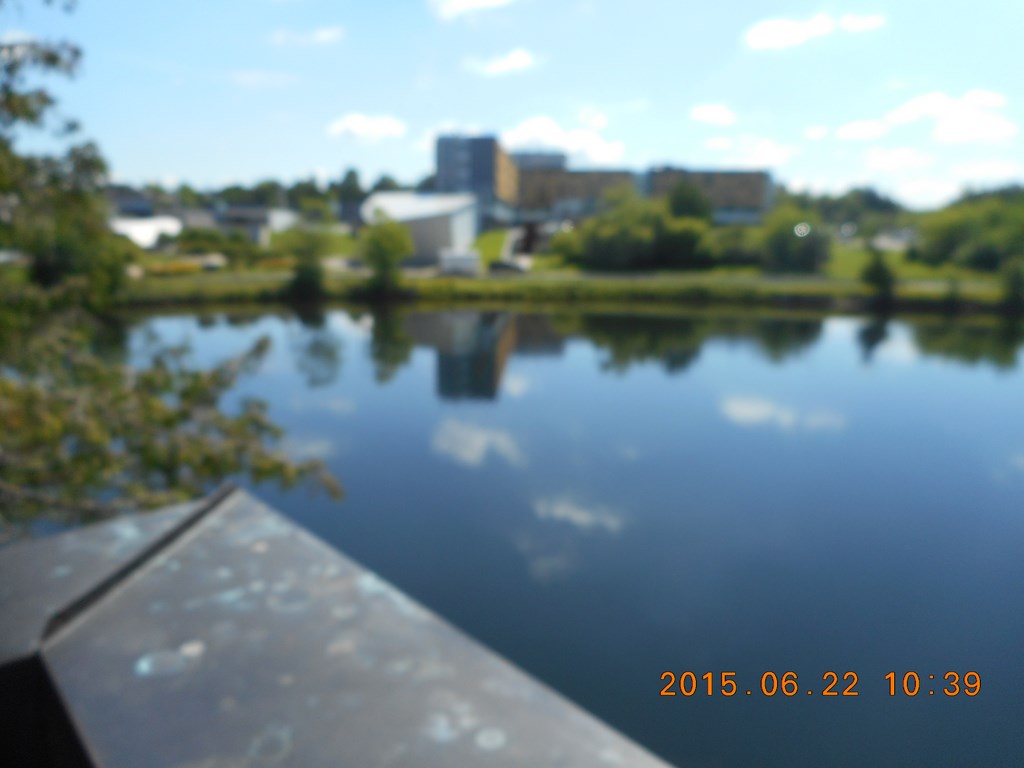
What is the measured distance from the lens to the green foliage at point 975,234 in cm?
2775

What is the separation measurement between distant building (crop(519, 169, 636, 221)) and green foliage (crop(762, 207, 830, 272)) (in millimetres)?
18040

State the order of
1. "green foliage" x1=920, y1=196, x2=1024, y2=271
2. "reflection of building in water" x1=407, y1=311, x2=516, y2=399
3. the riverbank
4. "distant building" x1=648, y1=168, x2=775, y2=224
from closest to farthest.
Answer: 1. "reflection of building in water" x1=407, y1=311, x2=516, y2=399
2. "green foliage" x1=920, y1=196, x2=1024, y2=271
3. the riverbank
4. "distant building" x1=648, y1=168, x2=775, y2=224

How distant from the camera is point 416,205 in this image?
46031 mm

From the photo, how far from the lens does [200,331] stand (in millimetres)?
26516

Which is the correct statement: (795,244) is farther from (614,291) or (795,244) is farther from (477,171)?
(477,171)

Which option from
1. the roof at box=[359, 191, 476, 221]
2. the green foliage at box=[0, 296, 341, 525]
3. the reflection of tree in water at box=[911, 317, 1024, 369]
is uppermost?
the roof at box=[359, 191, 476, 221]

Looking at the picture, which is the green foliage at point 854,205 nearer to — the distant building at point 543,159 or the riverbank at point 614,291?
the distant building at point 543,159

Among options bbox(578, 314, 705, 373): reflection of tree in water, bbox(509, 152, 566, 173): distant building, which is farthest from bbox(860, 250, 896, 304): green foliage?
bbox(509, 152, 566, 173): distant building

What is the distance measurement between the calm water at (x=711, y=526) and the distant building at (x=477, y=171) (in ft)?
107

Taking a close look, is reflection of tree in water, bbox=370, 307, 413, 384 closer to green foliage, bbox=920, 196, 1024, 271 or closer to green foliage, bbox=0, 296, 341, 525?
green foliage, bbox=0, 296, 341, 525

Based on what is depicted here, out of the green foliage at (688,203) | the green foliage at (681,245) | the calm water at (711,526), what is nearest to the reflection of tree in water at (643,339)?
the calm water at (711,526)

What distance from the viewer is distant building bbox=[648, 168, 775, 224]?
187 feet

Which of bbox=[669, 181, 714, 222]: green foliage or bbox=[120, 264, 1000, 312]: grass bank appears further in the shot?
bbox=[669, 181, 714, 222]: green foliage

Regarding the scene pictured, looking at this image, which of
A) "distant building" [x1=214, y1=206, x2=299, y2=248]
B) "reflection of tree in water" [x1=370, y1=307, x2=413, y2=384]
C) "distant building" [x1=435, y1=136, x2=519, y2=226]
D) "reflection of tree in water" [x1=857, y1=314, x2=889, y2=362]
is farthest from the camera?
"distant building" [x1=214, y1=206, x2=299, y2=248]
